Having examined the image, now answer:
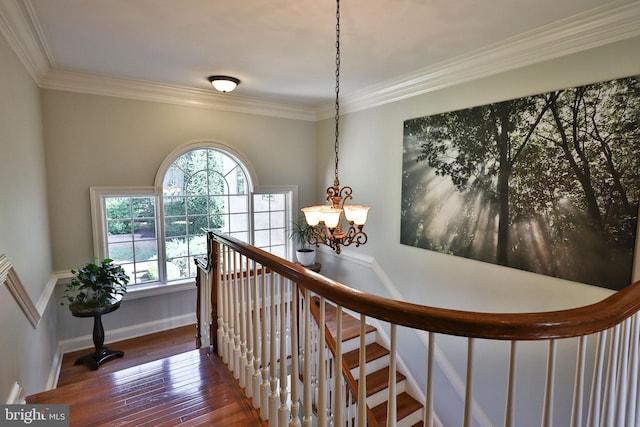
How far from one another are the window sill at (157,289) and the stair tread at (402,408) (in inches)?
105

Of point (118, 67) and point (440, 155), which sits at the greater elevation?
point (118, 67)

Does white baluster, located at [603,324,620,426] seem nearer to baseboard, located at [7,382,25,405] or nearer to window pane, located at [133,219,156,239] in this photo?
baseboard, located at [7,382,25,405]

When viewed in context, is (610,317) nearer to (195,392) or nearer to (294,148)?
(195,392)

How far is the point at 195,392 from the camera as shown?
2.03 metres

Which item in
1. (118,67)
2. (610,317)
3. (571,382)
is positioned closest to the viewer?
(610,317)

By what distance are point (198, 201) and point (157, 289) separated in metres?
1.21

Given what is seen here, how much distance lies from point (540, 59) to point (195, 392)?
11.2 feet

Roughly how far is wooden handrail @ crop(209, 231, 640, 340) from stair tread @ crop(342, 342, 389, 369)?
2.78 meters

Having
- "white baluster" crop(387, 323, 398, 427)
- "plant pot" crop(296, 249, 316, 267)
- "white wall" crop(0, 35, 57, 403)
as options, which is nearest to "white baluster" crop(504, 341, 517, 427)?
"white baluster" crop(387, 323, 398, 427)

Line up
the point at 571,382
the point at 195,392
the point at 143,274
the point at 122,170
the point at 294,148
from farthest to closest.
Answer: the point at 294,148, the point at 143,274, the point at 122,170, the point at 571,382, the point at 195,392

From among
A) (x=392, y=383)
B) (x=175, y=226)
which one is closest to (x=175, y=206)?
(x=175, y=226)

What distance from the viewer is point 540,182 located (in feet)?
8.09

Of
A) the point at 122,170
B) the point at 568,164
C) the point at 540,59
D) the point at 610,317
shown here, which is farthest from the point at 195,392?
the point at 540,59

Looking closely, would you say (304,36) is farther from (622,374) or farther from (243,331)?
(622,374)
